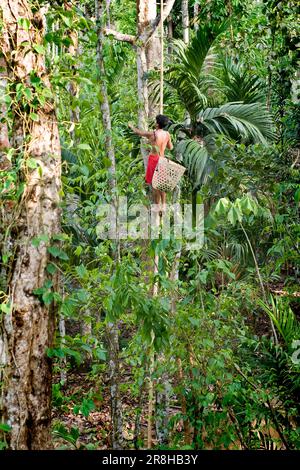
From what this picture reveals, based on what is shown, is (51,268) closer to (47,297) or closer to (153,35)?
(47,297)

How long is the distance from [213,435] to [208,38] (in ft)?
16.4

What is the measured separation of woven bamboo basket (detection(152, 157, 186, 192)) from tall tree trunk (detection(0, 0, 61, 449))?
1835mm

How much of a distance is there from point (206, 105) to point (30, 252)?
225 inches

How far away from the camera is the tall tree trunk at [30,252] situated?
10.5ft

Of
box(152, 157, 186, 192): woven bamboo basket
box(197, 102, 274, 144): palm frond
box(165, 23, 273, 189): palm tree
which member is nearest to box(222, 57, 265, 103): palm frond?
box(165, 23, 273, 189): palm tree

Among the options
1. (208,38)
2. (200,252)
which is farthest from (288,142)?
(200,252)

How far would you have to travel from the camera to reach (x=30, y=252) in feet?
10.7

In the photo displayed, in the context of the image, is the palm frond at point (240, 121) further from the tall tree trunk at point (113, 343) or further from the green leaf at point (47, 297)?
the green leaf at point (47, 297)

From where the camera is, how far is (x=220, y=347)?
4.73 m

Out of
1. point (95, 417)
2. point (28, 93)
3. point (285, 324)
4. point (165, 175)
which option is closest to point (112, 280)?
point (28, 93)

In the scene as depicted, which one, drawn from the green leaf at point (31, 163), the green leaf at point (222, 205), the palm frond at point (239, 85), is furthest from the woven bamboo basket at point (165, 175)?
the palm frond at point (239, 85)

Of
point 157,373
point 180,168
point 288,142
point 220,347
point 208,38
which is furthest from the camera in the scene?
point 208,38

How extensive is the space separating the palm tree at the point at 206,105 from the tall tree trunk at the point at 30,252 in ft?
15.1
